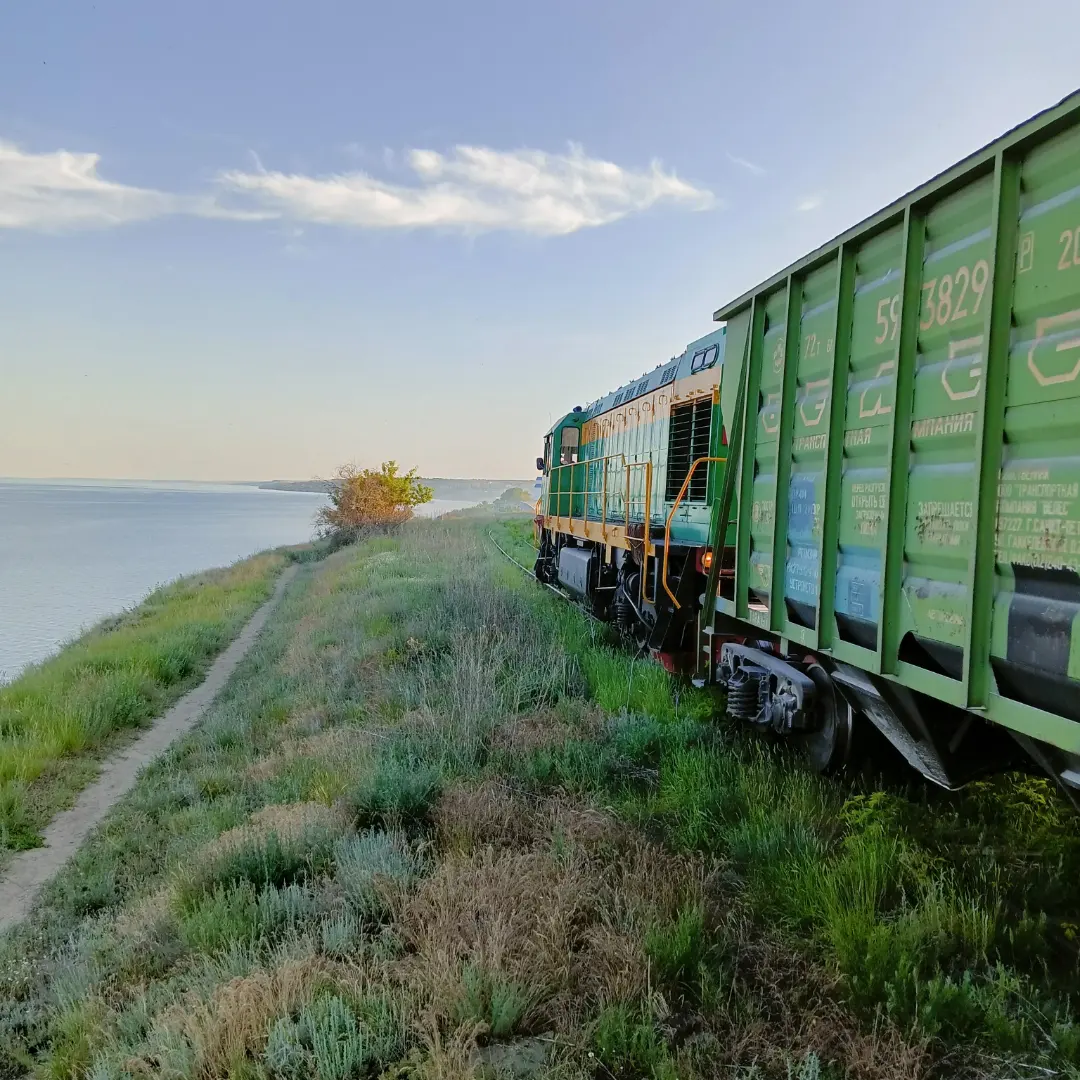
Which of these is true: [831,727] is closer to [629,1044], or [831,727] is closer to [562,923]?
[562,923]

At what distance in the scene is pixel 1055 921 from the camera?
140 inches

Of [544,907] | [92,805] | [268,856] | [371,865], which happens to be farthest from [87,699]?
[544,907]

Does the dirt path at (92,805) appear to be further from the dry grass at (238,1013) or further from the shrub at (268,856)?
the dry grass at (238,1013)

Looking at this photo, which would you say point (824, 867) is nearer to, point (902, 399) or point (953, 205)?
point (902, 399)

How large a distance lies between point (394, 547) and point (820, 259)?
89.1 feet

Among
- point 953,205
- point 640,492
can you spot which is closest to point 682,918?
point 953,205

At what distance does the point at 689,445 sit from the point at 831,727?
5.05m

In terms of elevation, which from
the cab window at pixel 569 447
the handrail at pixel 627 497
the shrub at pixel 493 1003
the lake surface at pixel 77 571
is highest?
the cab window at pixel 569 447

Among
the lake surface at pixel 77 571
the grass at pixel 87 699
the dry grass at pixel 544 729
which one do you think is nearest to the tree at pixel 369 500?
the lake surface at pixel 77 571

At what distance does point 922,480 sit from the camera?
3.58 metres

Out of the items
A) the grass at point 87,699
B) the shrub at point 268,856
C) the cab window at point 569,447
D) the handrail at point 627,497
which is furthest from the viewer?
the cab window at point 569,447

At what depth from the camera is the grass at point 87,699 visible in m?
8.23

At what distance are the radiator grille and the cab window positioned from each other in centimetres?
645

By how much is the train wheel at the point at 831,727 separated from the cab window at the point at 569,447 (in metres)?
11.6
